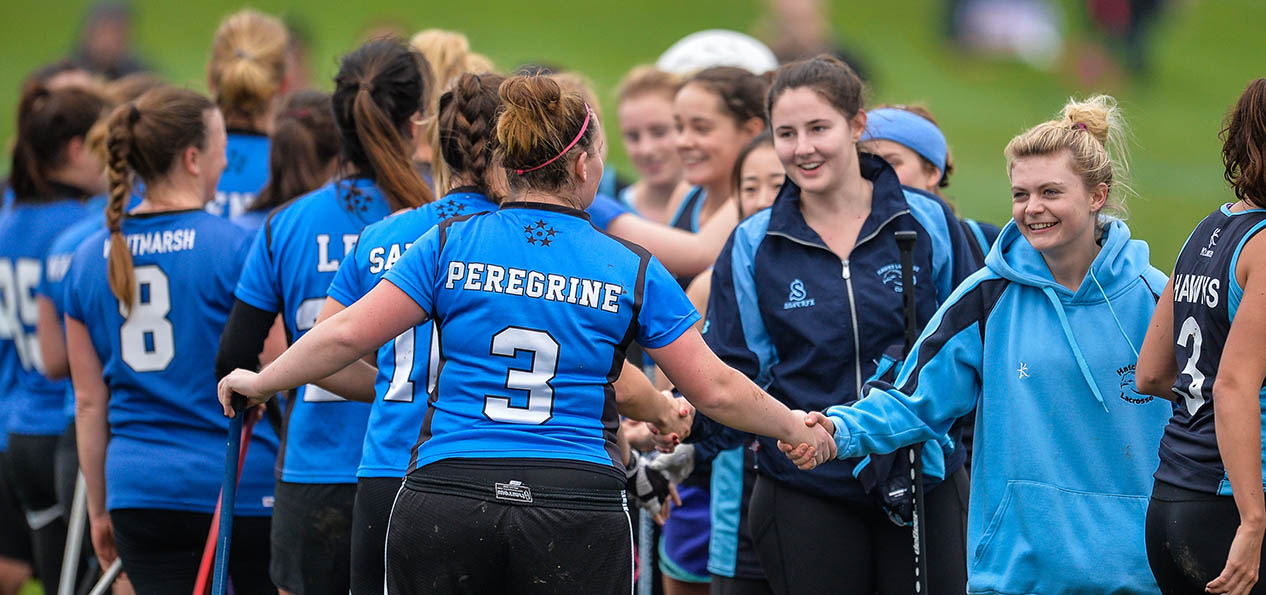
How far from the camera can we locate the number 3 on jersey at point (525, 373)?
309 cm

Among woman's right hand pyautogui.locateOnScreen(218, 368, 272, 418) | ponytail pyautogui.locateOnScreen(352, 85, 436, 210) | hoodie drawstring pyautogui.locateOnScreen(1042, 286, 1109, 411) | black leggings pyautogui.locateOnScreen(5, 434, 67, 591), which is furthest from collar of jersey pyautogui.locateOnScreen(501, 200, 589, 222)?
black leggings pyautogui.locateOnScreen(5, 434, 67, 591)

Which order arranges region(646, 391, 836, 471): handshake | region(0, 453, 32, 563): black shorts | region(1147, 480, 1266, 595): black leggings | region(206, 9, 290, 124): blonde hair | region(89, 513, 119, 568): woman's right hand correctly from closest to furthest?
region(1147, 480, 1266, 595): black leggings, region(646, 391, 836, 471): handshake, region(89, 513, 119, 568): woman's right hand, region(206, 9, 290, 124): blonde hair, region(0, 453, 32, 563): black shorts

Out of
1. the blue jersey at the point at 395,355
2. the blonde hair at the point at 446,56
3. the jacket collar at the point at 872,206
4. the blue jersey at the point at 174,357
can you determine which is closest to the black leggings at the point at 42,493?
the blue jersey at the point at 174,357

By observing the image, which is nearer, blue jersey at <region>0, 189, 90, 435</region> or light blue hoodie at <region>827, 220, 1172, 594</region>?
light blue hoodie at <region>827, 220, 1172, 594</region>

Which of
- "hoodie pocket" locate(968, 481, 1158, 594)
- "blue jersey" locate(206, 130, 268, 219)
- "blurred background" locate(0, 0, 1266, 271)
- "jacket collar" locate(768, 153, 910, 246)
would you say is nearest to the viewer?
"hoodie pocket" locate(968, 481, 1158, 594)

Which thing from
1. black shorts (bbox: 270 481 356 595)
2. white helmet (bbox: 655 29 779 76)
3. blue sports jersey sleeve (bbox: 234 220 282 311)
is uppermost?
white helmet (bbox: 655 29 779 76)

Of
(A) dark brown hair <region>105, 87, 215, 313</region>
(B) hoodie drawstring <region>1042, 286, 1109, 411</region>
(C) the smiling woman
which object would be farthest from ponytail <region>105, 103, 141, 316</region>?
(B) hoodie drawstring <region>1042, 286, 1109, 411</region>

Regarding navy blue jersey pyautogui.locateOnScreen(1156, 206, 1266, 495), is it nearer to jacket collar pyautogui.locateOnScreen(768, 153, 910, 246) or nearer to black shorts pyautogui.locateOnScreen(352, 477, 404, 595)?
jacket collar pyautogui.locateOnScreen(768, 153, 910, 246)

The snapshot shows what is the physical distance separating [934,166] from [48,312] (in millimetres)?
3388

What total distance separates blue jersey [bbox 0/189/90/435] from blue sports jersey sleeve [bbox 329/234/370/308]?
2671 mm

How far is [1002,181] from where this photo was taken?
1802 cm

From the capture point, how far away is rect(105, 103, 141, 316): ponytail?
443 centimetres

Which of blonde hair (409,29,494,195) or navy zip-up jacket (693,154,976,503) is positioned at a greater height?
blonde hair (409,29,494,195)

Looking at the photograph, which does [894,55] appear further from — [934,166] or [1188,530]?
[1188,530]
